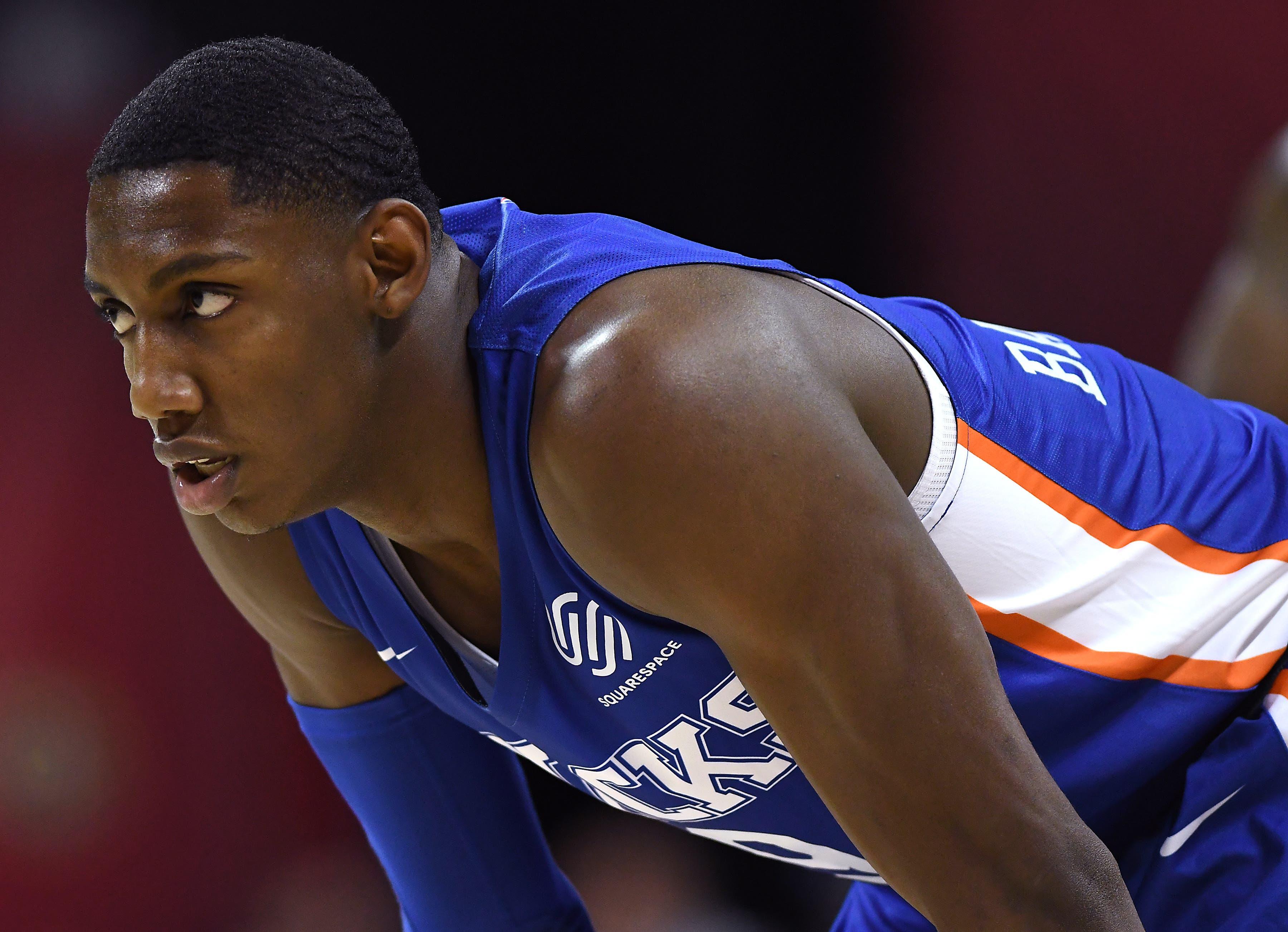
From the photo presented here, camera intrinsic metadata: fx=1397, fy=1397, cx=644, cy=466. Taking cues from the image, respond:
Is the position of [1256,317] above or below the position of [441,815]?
above

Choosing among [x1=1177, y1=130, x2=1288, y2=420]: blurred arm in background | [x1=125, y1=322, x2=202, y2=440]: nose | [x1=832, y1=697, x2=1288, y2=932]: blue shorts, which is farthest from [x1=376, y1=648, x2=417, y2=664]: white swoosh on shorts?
[x1=1177, y1=130, x2=1288, y2=420]: blurred arm in background

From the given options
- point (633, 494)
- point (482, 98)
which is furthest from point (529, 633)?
point (482, 98)

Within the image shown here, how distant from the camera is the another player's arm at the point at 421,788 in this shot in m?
1.41

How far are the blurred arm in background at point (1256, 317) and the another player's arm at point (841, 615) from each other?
902 mm

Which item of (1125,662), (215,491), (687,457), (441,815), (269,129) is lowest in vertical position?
(441,815)

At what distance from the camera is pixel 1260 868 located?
1.10 m

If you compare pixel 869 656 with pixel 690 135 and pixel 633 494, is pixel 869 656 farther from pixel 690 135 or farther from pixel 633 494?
pixel 690 135

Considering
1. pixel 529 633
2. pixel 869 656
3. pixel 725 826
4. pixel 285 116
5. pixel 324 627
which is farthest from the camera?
pixel 324 627

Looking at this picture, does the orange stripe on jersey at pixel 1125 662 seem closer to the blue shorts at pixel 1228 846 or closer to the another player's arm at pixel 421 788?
the blue shorts at pixel 1228 846

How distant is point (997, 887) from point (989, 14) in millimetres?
1954

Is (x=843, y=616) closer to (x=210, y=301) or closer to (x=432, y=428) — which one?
(x=432, y=428)

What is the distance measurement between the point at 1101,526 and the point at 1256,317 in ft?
2.24

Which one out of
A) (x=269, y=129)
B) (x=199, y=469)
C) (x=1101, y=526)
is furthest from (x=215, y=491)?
(x=1101, y=526)

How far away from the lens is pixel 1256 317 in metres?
1.65
